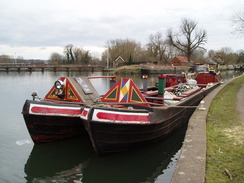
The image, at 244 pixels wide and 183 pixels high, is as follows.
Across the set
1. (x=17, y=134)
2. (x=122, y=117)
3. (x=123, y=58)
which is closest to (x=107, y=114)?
(x=122, y=117)

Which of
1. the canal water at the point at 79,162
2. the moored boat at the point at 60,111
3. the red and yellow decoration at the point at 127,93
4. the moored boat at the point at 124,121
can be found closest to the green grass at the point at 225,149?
the canal water at the point at 79,162

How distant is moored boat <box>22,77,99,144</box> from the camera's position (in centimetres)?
681

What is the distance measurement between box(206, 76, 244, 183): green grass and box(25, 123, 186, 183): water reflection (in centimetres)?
134

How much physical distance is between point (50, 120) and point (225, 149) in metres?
4.72

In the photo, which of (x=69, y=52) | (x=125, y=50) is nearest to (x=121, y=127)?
(x=125, y=50)

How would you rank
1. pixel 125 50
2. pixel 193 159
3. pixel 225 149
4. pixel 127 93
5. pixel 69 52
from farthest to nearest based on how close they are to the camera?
pixel 69 52
pixel 125 50
pixel 127 93
pixel 225 149
pixel 193 159

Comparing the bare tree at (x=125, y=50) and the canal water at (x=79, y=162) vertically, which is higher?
the bare tree at (x=125, y=50)

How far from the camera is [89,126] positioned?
588cm

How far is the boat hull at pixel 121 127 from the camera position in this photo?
229 inches

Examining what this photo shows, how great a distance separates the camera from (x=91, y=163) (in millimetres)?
6531

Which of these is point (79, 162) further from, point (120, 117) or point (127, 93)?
point (127, 93)

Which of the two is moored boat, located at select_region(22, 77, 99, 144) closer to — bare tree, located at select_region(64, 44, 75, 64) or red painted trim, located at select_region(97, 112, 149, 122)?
red painted trim, located at select_region(97, 112, 149, 122)

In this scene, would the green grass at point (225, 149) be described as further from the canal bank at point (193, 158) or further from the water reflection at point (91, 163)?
the water reflection at point (91, 163)

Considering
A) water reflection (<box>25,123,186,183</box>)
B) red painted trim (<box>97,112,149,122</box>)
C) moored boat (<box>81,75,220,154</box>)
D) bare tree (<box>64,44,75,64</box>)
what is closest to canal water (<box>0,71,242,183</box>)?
water reflection (<box>25,123,186,183</box>)
